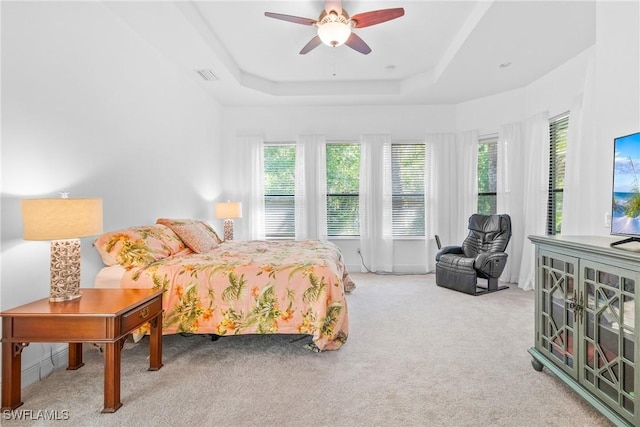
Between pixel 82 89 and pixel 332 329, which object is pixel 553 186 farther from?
pixel 82 89

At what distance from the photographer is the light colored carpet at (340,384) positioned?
184 centimetres

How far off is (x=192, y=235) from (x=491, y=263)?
3667 mm

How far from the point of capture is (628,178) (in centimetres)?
186

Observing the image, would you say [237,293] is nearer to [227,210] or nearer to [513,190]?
[227,210]

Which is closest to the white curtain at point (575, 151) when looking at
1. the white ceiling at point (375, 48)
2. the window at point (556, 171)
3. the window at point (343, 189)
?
the window at point (556, 171)

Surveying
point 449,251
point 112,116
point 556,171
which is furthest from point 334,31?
point 556,171

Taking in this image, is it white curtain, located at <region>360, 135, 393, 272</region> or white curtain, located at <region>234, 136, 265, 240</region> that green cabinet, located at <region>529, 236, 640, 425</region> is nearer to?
white curtain, located at <region>360, 135, 393, 272</region>

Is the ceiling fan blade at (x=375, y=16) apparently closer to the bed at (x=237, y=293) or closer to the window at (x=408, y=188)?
the bed at (x=237, y=293)

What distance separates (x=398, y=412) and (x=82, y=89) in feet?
10.9

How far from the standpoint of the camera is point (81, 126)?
267cm

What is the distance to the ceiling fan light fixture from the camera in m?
2.80

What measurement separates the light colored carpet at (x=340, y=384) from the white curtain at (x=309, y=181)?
2785mm

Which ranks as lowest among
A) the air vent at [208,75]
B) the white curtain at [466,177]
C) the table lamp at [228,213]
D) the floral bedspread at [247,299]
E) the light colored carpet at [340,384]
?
the light colored carpet at [340,384]

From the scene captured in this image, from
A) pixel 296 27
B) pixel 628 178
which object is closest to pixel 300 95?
pixel 296 27
